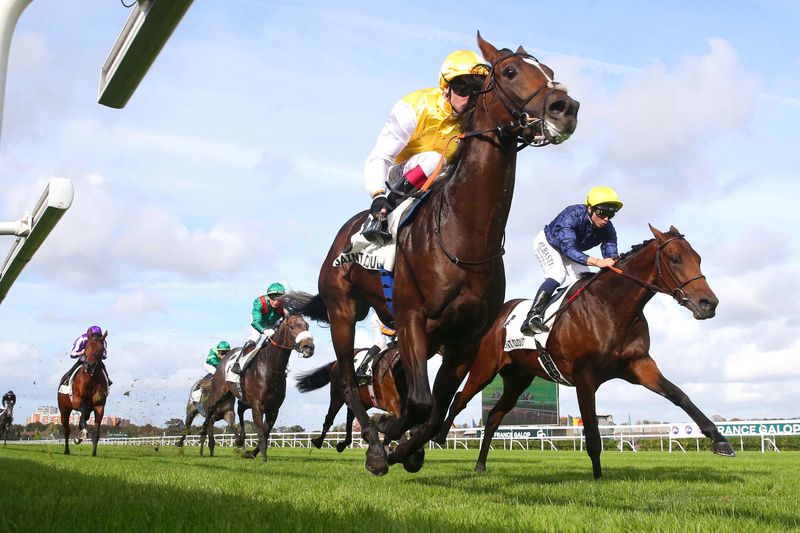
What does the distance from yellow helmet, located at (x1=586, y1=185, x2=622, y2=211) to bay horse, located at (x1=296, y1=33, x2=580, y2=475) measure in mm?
3660

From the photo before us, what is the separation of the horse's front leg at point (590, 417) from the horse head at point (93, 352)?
10.5 metres

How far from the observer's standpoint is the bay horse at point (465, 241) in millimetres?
4590

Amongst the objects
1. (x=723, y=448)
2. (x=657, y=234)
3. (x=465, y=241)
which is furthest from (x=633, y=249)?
(x=465, y=241)

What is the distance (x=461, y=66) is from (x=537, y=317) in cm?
399

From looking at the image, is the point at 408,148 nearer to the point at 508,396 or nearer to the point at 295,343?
the point at 508,396

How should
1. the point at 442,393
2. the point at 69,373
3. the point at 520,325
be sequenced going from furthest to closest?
the point at 69,373 → the point at 520,325 → the point at 442,393

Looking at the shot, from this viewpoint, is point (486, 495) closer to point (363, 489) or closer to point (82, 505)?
point (363, 489)

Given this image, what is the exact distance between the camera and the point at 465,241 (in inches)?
188

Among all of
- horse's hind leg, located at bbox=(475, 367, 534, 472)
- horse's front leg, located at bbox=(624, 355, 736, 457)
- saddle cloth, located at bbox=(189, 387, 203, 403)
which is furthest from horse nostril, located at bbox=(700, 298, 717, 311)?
saddle cloth, located at bbox=(189, 387, 203, 403)

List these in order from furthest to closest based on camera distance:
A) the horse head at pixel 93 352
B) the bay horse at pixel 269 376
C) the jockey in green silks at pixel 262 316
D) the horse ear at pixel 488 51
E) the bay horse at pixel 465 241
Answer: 1. the horse head at pixel 93 352
2. the jockey in green silks at pixel 262 316
3. the bay horse at pixel 269 376
4. the horse ear at pixel 488 51
5. the bay horse at pixel 465 241

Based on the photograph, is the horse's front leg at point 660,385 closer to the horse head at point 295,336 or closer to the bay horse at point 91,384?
the horse head at point 295,336

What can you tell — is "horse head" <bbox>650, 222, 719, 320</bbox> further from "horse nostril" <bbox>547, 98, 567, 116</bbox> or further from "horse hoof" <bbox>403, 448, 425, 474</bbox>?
"horse nostril" <bbox>547, 98, 567, 116</bbox>

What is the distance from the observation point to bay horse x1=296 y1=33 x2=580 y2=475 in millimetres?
4590

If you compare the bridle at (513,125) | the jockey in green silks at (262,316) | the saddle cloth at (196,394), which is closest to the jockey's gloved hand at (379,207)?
the bridle at (513,125)
